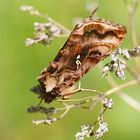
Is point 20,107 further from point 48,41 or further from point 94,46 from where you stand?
point 94,46

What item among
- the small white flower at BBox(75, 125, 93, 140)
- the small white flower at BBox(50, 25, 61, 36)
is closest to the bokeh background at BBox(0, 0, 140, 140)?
the small white flower at BBox(50, 25, 61, 36)

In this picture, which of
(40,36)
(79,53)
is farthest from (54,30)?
(79,53)

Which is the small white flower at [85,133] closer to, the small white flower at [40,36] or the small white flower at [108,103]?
the small white flower at [108,103]

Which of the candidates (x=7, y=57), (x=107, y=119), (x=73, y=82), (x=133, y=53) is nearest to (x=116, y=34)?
(x=133, y=53)

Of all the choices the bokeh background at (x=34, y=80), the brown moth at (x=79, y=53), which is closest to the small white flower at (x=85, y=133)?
the brown moth at (x=79, y=53)

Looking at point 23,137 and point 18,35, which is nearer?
point 23,137

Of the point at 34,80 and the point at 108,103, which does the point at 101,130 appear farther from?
the point at 34,80
